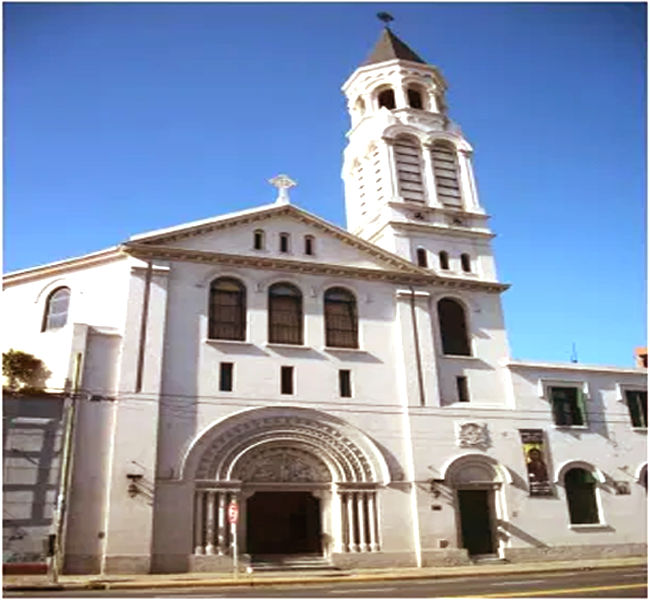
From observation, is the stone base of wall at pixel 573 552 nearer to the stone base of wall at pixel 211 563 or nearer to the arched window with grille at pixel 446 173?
the stone base of wall at pixel 211 563

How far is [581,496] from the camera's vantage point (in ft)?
91.8

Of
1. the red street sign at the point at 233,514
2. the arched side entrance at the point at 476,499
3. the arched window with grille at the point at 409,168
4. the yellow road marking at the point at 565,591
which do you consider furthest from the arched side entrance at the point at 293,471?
the arched window with grille at the point at 409,168

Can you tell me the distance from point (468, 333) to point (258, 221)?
37.4 ft

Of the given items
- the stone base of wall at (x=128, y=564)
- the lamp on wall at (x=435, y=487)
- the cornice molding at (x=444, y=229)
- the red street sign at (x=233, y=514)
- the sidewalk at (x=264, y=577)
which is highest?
the cornice molding at (x=444, y=229)

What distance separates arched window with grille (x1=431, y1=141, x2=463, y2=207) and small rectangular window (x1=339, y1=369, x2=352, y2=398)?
40.4ft

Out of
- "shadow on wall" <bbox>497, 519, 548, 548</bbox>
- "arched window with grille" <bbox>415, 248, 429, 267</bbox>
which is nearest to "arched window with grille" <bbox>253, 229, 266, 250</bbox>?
"arched window with grille" <bbox>415, 248, 429, 267</bbox>

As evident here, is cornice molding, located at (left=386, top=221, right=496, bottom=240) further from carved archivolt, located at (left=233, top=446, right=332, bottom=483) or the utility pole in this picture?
the utility pole

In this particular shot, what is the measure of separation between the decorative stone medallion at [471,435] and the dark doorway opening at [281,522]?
6948 mm

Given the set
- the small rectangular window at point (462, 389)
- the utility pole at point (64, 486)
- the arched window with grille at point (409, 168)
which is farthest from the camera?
the arched window with grille at point (409, 168)

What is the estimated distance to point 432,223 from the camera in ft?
109

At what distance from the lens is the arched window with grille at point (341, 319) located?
2812 centimetres

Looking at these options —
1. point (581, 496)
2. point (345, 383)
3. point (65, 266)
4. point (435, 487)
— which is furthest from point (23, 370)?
point (581, 496)

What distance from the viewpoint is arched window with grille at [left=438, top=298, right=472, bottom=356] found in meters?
29.6

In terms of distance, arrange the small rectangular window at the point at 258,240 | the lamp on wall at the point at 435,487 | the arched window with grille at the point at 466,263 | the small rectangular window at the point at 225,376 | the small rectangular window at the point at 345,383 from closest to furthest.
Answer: the small rectangular window at the point at 225,376, the lamp on wall at the point at 435,487, the small rectangular window at the point at 345,383, the small rectangular window at the point at 258,240, the arched window with grille at the point at 466,263
